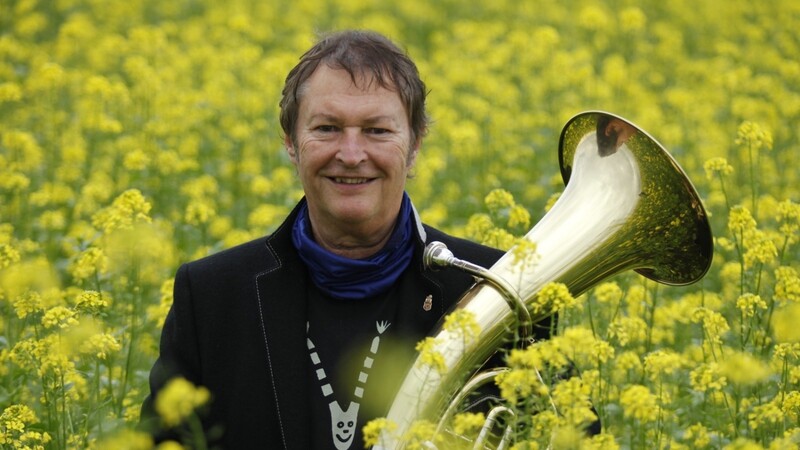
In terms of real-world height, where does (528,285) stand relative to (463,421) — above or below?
above

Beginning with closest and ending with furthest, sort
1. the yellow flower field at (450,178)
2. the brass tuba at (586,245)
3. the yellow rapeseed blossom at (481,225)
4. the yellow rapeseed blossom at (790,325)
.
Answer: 1. the brass tuba at (586,245)
2. the yellow rapeseed blossom at (790,325)
3. the yellow flower field at (450,178)
4. the yellow rapeseed blossom at (481,225)

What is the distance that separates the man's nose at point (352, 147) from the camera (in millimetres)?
3520

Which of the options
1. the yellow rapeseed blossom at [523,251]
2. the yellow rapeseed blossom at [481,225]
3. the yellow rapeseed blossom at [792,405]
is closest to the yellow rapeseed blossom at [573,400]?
the yellow rapeseed blossom at [523,251]

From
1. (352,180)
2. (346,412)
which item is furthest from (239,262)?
(346,412)

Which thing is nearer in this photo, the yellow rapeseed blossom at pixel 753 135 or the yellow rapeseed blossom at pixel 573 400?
the yellow rapeseed blossom at pixel 573 400

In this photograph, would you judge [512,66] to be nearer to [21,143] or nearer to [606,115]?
[21,143]

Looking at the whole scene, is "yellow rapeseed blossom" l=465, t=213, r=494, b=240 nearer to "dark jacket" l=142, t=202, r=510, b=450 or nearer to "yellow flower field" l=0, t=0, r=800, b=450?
"yellow flower field" l=0, t=0, r=800, b=450

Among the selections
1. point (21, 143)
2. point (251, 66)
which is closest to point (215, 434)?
point (21, 143)

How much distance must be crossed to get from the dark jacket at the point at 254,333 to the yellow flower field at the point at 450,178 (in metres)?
0.19

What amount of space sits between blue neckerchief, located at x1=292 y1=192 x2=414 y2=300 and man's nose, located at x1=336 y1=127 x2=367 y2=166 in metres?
0.30

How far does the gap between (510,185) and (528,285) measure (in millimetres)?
4678

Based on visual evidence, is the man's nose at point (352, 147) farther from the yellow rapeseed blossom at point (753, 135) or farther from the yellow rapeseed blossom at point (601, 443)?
the yellow rapeseed blossom at point (753, 135)

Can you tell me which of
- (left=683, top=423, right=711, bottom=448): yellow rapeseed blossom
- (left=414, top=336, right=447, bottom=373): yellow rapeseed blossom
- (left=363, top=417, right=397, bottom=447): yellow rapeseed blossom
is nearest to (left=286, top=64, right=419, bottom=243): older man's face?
(left=414, top=336, right=447, bottom=373): yellow rapeseed blossom

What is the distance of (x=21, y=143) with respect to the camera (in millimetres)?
6887
